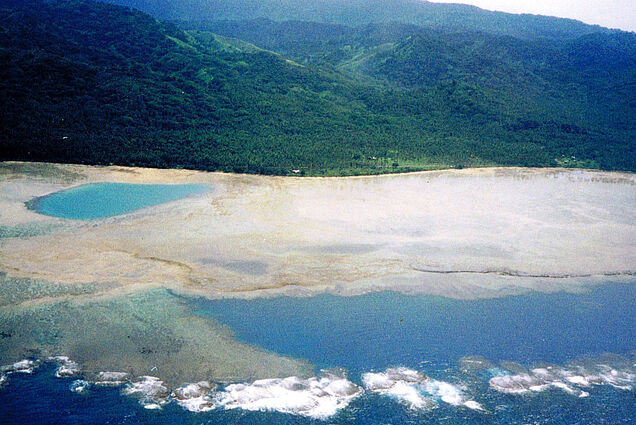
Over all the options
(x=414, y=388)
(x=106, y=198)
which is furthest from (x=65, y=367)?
(x=106, y=198)

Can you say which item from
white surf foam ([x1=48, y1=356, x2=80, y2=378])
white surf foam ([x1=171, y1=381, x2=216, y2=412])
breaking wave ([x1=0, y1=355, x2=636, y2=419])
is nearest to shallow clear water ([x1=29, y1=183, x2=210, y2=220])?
white surf foam ([x1=48, y1=356, x2=80, y2=378])

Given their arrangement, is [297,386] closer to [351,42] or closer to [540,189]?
[540,189]

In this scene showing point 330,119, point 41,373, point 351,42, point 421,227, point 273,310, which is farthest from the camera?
point 351,42

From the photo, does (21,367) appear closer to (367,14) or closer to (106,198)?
(106,198)

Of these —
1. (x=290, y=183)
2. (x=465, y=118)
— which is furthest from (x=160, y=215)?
(x=465, y=118)

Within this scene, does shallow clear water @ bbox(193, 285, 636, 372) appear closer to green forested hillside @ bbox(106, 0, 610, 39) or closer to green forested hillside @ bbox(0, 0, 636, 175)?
green forested hillside @ bbox(0, 0, 636, 175)
